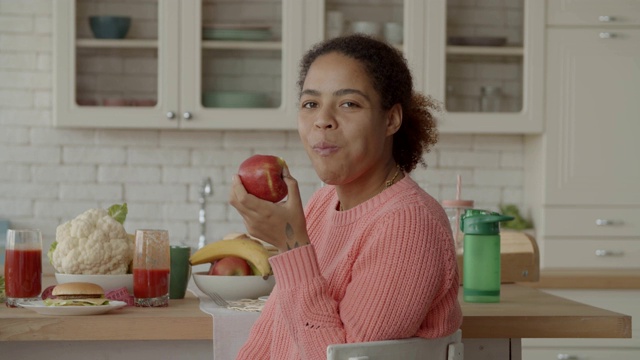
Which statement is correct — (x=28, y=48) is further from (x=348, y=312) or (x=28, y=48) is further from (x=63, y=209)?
(x=348, y=312)

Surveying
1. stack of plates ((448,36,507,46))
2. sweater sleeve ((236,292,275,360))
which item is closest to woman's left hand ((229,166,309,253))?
sweater sleeve ((236,292,275,360))

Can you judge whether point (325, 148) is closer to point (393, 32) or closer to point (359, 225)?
point (359, 225)

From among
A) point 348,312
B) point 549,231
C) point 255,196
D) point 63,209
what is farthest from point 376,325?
point 63,209

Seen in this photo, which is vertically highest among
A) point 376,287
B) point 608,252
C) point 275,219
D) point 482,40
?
point 482,40

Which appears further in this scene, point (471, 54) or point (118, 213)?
point (471, 54)

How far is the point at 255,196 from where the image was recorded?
5.70 feet

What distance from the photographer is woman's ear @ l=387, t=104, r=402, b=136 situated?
1778 mm

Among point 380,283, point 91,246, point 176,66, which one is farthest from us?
point 176,66

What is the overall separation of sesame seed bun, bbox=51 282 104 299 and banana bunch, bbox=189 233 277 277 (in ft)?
0.94

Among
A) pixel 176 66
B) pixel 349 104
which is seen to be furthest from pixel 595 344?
pixel 349 104

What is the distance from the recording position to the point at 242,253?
2.26 metres

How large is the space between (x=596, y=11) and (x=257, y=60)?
4.71 feet

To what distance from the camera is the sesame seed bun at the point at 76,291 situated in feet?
6.70

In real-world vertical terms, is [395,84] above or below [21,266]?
above
